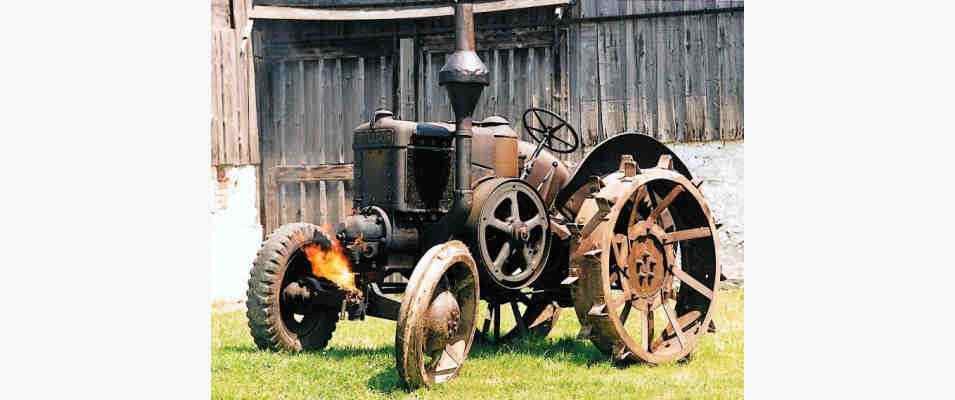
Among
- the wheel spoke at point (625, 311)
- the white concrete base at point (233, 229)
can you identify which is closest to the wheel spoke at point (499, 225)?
the wheel spoke at point (625, 311)

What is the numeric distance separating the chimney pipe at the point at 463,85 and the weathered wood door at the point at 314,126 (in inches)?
207

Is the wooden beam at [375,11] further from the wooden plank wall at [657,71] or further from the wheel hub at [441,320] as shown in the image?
the wheel hub at [441,320]

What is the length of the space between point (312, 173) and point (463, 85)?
226 inches

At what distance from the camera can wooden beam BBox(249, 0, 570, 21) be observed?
11266mm

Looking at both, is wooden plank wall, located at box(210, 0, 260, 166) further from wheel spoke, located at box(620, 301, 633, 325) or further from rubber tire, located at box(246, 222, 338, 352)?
wheel spoke, located at box(620, 301, 633, 325)

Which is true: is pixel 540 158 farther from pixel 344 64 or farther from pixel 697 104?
pixel 344 64

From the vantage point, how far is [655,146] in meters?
7.55

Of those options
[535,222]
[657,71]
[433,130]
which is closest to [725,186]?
[657,71]

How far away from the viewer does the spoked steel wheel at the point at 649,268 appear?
639 centimetres

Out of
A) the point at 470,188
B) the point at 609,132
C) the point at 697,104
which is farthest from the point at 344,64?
the point at 470,188

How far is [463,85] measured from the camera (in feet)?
20.4

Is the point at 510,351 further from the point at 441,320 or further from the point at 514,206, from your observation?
the point at 441,320

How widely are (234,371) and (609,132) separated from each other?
5.96m

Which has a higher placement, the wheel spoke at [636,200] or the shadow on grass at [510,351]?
the wheel spoke at [636,200]
